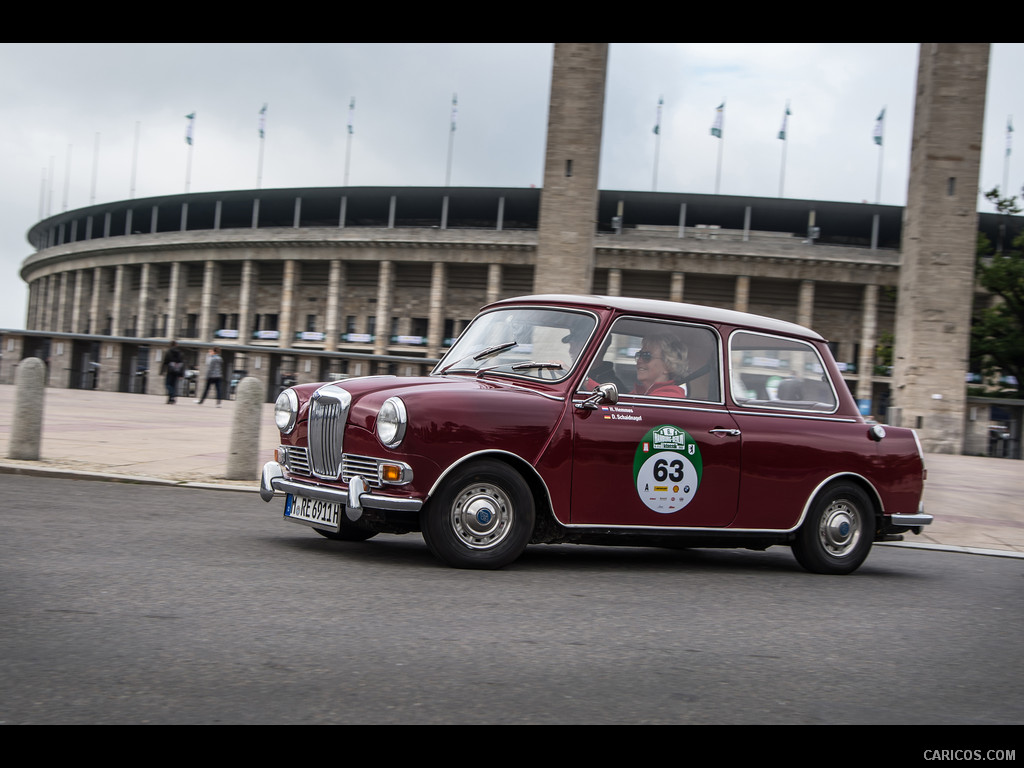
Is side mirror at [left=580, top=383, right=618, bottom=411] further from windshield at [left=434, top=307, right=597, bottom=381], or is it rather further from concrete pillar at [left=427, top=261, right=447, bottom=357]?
concrete pillar at [left=427, top=261, right=447, bottom=357]

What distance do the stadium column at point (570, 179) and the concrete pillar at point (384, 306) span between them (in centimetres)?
4355

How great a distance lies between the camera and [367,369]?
31.1m

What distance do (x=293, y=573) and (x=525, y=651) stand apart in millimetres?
1839

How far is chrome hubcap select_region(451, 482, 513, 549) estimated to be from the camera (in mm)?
5562

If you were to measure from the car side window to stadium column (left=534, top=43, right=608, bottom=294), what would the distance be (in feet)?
67.3

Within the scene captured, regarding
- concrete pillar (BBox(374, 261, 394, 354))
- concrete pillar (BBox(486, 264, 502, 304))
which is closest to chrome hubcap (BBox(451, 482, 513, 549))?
concrete pillar (BBox(486, 264, 502, 304))

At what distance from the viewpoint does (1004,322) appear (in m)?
45.0

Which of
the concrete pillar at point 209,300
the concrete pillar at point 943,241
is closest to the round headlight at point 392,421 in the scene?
the concrete pillar at point 943,241

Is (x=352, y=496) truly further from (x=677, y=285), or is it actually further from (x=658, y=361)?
(x=677, y=285)

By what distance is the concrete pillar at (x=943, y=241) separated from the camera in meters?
30.4
